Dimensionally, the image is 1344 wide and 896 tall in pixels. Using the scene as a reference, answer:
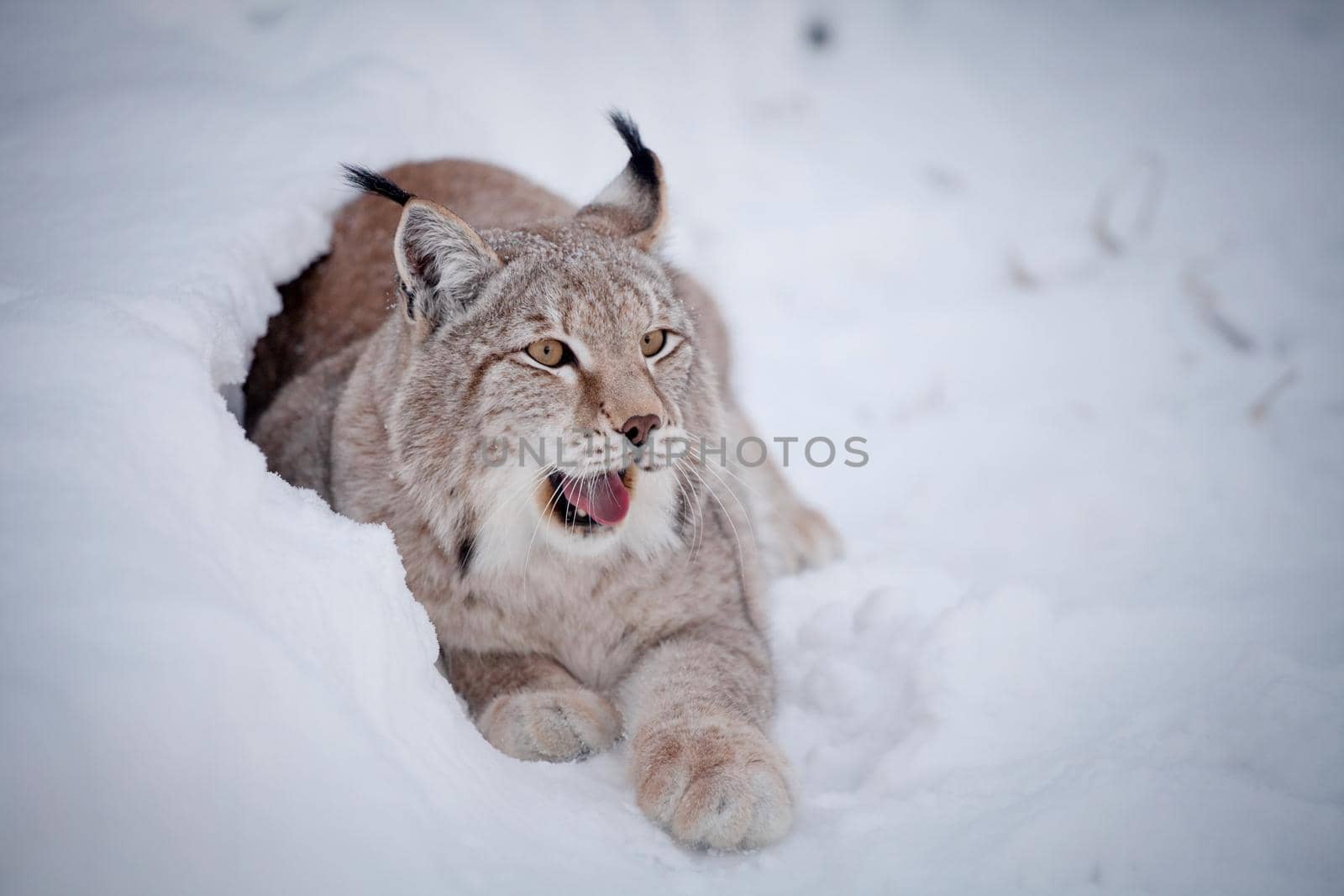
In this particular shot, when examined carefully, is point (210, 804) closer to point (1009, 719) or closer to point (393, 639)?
point (393, 639)

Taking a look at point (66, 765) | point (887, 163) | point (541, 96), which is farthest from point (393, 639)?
point (887, 163)

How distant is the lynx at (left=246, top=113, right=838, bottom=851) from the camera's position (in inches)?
83.0

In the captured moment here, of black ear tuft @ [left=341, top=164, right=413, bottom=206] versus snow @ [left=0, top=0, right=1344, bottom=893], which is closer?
snow @ [left=0, top=0, right=1344, bottom=893]

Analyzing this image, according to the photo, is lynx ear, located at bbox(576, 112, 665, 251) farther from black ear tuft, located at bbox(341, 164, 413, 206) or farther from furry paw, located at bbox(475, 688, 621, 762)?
furry paw, located at bbox(475, 688, 621, 762)

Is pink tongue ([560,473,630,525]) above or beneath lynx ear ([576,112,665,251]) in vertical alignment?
beneath

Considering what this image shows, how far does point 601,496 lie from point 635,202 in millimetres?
1095

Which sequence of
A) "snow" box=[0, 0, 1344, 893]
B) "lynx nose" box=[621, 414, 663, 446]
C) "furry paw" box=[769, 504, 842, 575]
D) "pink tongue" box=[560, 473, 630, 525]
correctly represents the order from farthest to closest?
1. "furry paw" box=[769, 504, 842, 575]
2. "pink tongue" box=[560, 473, 630, 525]
3. "lynx nose" box=[621, 414, 663, 446]
4. "snow" box=[0, 0, 1344, 893]

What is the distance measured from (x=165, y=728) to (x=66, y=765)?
126 millimetres

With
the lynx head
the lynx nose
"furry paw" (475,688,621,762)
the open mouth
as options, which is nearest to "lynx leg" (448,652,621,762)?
"furry paw" (475,688,621,762)

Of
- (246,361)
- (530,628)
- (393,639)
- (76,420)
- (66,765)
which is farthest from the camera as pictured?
(246,361)

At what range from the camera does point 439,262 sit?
231 centimetres

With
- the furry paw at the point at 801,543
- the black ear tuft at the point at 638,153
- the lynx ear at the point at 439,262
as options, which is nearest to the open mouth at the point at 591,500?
the lynx ear at the point at 439,262

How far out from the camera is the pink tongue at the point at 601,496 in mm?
2205

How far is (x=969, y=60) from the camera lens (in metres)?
7.06
